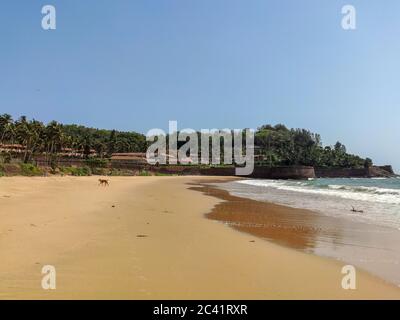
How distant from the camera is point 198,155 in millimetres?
163500

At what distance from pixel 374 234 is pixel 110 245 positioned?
297 inches

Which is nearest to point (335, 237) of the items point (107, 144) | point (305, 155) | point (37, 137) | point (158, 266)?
point (158, 266)

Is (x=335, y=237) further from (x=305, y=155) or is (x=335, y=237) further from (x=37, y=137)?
(x=305, y=155)

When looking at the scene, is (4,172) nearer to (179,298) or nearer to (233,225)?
(233,225)

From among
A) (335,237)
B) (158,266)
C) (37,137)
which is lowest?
(335,237)

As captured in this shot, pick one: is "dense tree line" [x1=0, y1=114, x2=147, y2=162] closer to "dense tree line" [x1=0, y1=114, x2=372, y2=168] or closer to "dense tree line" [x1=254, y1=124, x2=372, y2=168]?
"dense tree line" [x1=0, y1=114, x2=372, y2=168]

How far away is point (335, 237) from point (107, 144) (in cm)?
12406

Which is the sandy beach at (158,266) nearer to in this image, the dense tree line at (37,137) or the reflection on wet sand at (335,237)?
the reflection on wet sand at (335,237)

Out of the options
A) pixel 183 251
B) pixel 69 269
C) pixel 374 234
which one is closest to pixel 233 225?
pixel 374 234

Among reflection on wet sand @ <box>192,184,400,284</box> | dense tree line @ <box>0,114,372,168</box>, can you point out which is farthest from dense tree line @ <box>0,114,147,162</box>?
reflection on wet sand @ <box>192,184,400,284</box>

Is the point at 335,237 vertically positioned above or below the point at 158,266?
below

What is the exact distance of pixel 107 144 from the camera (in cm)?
13125

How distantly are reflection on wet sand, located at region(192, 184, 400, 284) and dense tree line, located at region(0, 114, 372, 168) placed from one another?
6723 cm

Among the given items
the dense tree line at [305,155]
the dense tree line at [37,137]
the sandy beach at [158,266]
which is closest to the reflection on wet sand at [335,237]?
the sandy beach at [158,266]
